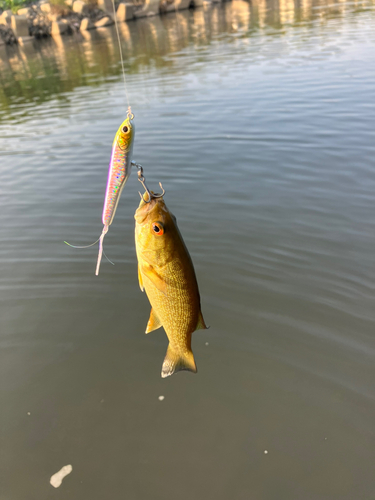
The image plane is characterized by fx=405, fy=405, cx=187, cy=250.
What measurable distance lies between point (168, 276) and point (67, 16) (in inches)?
1916

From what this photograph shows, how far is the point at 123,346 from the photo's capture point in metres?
4.20

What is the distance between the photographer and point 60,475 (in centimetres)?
315

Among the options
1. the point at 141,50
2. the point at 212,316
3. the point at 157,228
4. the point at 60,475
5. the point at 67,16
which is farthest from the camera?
the point at 67,16

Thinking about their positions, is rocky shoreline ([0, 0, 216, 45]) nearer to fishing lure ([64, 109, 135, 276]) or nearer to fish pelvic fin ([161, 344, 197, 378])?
fishing lure ([64, 109, 135, 276])

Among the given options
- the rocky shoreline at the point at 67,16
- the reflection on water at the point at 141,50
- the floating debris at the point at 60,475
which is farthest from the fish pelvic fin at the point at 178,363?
the rocky shoreline at the point at 67,16

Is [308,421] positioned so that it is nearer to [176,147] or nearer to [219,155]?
[219,155]

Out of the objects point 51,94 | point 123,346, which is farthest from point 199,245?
point 51,94

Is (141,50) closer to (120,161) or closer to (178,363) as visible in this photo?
(120,161)

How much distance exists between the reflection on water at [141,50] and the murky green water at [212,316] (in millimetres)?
8355

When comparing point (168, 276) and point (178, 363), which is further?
point (178, 363)

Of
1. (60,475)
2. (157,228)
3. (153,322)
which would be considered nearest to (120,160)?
(157,228)

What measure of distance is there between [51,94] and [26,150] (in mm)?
6737

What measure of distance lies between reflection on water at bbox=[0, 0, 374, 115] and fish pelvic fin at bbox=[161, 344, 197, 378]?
14632 mm

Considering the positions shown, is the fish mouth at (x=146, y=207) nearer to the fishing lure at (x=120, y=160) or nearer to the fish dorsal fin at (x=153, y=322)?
the fishing lure at (x=120, y=160)
